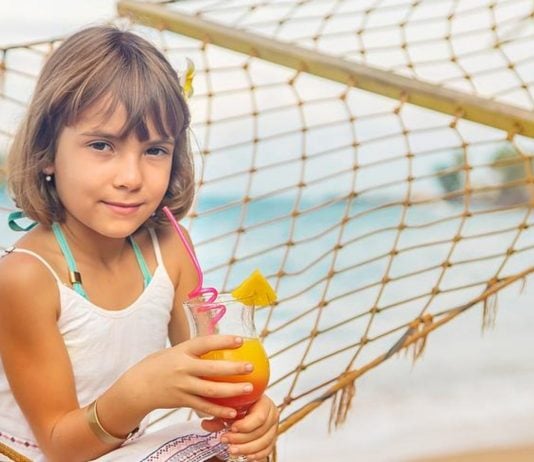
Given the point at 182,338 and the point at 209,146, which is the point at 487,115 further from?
→ the point at 182,338

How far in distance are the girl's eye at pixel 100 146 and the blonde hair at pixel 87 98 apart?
0.03 m

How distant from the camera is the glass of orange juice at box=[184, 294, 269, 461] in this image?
1100mm

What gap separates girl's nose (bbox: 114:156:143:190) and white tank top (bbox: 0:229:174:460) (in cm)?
15

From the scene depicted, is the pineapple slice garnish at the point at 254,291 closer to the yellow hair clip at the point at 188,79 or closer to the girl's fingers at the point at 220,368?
the girl's fingers at the point at 220,368

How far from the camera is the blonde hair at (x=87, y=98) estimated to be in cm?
127

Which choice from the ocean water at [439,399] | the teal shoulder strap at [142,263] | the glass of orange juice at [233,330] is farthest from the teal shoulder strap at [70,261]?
the ocean water at [439,399]

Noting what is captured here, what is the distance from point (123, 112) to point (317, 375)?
13.0ft

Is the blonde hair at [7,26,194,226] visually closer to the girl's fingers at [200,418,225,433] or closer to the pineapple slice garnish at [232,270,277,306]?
the pineapple slice garnish at [232,270,277,306]

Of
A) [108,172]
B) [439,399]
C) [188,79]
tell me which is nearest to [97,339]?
[108,172]

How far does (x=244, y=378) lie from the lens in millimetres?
1114

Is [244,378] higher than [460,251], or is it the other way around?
[460,251]

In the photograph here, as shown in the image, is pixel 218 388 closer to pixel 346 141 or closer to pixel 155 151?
pixel 155 151

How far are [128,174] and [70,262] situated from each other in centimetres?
16

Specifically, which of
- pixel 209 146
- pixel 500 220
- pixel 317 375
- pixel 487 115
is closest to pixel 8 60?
pixel 209 146
